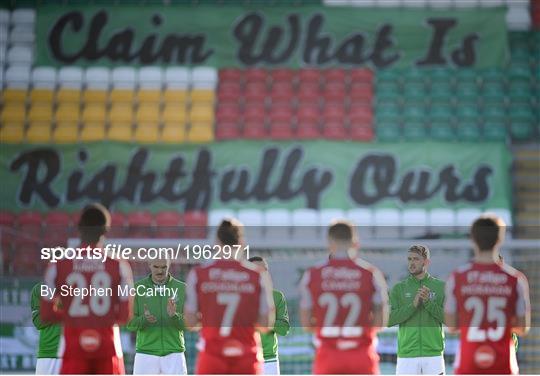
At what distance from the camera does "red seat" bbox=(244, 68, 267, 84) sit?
16.6m

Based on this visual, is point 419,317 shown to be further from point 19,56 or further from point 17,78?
point 19,56

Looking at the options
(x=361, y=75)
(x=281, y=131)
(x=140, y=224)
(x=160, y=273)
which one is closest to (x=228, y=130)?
(x=281, y=131)

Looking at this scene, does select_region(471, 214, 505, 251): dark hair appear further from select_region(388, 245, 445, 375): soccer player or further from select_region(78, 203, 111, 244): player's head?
select_region(78, 203, 111, 244): player's head

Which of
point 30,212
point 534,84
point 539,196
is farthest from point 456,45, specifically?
point 30,212

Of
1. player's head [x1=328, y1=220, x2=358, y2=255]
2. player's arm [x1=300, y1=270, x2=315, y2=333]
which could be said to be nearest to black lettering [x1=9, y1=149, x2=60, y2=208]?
player's arm [x1=300, y1=270, x2=315, y2=333]

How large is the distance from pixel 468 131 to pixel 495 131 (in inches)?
16.3

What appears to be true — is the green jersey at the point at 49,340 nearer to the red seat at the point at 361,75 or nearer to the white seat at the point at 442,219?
the white seat at the point at 442,219

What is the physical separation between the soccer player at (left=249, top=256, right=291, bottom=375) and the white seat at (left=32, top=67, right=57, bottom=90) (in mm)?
8537

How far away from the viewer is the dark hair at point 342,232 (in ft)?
22.1

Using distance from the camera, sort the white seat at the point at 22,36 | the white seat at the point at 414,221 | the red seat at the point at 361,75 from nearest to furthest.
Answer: the white seat at the point at 414,221
the red seat at the point at 361,75
the white seat at the point at 22,36

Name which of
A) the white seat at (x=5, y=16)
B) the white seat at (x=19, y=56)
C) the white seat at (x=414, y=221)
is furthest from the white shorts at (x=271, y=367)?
the white seat at (x=5, y=16)

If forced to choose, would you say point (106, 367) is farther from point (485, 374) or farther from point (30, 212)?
point (30, 212)

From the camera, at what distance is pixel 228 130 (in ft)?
52.8

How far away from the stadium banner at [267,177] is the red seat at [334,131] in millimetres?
302
